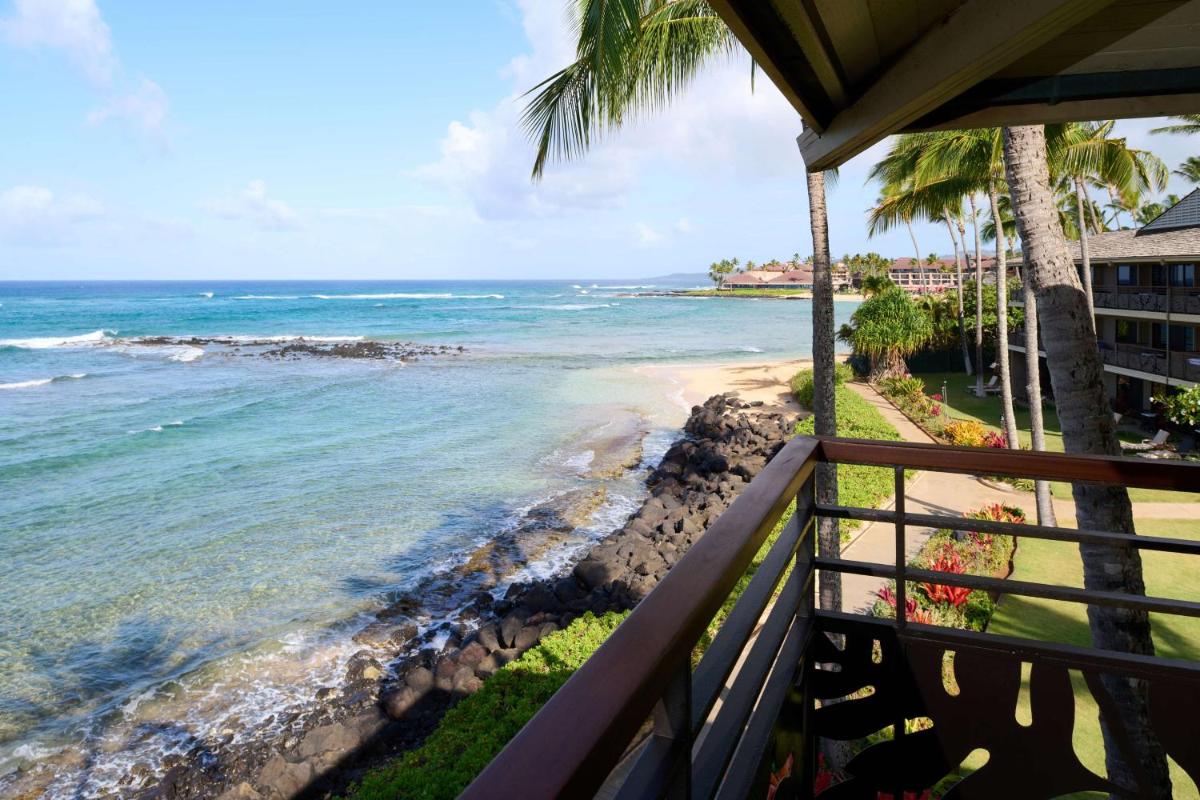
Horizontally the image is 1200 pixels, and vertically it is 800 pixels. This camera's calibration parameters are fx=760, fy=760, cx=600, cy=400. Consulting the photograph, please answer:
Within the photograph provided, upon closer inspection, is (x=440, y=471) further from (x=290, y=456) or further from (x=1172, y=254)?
(x=1172, y=254)

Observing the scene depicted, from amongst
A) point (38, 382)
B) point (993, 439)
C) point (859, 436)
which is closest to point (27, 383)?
point (38, 382)

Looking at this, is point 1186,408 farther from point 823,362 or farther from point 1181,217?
point 823,362

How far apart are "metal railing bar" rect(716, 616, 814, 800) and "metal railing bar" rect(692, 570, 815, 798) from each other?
0.20 ft

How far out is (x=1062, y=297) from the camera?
4.50 meters

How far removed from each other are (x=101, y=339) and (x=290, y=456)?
37975 millimetres

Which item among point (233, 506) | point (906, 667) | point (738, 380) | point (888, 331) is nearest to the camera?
point (906, 667)

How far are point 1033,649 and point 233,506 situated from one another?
49.3 ft

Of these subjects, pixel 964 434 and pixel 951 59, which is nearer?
pixel 951 59

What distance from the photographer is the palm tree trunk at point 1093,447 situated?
4082 mm

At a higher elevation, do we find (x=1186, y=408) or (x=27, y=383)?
(x=27, y=383)

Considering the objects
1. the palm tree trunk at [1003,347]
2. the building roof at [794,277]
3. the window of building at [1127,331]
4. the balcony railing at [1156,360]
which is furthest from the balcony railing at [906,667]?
the building roof at [794,277]

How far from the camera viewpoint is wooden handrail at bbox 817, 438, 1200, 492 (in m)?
2.19

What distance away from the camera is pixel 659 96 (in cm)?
886

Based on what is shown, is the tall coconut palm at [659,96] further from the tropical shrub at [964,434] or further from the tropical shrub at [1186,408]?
the tropical shrub at [1186,408]
